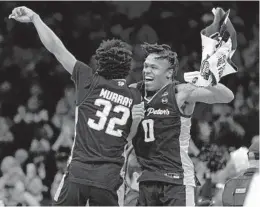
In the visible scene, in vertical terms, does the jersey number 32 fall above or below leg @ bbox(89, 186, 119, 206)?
above

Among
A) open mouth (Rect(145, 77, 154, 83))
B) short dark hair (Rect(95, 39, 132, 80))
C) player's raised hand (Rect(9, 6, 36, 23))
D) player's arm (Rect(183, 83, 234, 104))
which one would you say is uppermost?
player's raised hand (Rect(9, 6, 36, 23))

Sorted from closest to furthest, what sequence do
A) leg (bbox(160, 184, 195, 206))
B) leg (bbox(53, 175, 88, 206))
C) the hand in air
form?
leg (bbox(53, 175, 88, 206)) → the hand in air → leg (bbox(160, 184, 195, 206))

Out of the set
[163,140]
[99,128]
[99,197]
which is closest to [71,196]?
[99,197]

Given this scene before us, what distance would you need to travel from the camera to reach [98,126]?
3918 millimetres

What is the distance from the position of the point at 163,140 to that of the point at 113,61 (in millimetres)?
752

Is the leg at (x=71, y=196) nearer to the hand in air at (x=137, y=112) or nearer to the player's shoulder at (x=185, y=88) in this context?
the hand in air at (x=137, y=112)

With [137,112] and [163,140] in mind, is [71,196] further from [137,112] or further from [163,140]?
[163,140]

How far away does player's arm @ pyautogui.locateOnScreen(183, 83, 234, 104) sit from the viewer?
4285 millimetres

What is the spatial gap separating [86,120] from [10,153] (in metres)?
6.22

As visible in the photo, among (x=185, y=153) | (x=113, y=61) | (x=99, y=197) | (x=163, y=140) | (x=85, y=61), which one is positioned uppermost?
(x=113, y=61)

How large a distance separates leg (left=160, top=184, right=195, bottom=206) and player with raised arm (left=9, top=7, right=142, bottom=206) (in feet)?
1.75

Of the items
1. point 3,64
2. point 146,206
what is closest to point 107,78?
point 146,206

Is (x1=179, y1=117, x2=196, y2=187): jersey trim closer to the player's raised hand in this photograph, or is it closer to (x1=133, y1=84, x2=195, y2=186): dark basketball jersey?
(x1=133, y1=84, x2=195, y2=186): dark basketball jersey

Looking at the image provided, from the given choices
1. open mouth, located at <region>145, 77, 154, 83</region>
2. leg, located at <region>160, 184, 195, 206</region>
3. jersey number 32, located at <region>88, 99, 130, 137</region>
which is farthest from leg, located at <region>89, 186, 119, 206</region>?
open mouth, located at <region>145, 77, 154, 83</region>
